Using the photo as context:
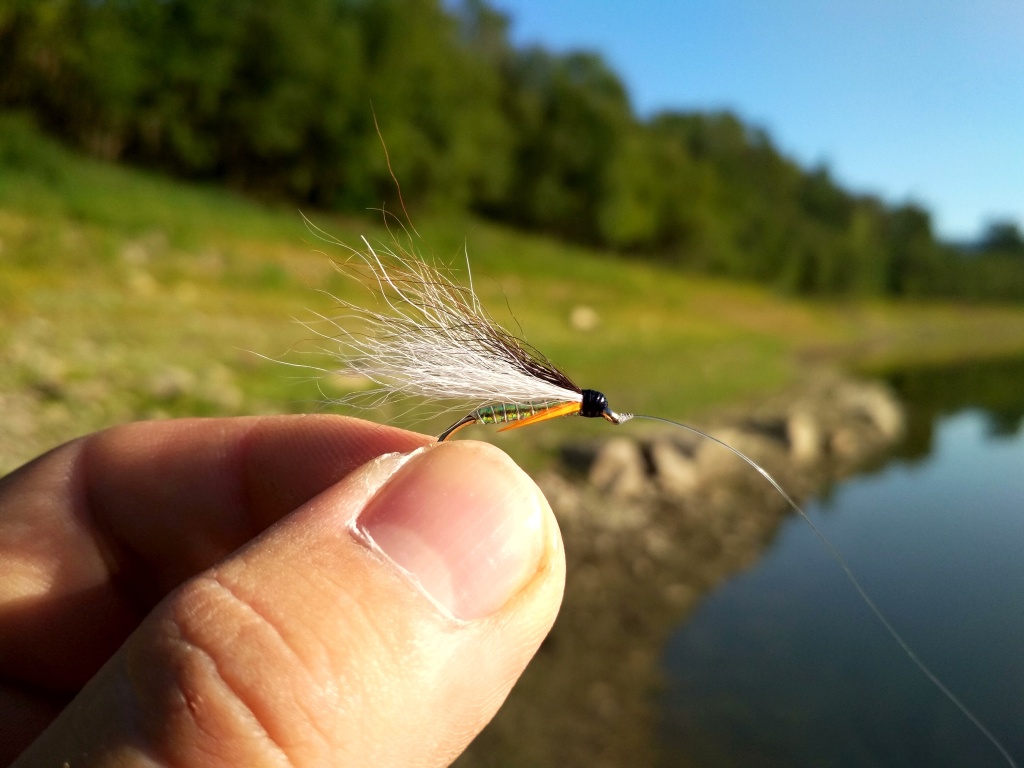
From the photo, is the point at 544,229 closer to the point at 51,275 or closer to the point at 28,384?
the point at 51,275

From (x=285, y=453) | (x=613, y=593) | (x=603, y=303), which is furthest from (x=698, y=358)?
(x=285, y=453)

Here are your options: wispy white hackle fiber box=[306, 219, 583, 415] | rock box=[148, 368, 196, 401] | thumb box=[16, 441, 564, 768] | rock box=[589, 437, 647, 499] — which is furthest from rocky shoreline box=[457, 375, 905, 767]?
rock box=[148, 368, 196, 401]

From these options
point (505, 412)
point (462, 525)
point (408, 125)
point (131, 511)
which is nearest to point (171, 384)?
point (131, 511)

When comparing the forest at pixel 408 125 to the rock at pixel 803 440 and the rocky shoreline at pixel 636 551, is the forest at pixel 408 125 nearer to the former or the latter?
the rocky shoreline at pixel 636 551

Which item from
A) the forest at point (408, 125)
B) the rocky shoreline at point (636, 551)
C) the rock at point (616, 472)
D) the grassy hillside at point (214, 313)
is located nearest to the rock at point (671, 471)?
the rocky shoreline at point (636, 551)

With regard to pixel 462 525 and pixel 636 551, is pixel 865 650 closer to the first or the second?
pixel 636 551

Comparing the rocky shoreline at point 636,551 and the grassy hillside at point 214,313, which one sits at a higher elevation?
the grassy hillside at point 214,313

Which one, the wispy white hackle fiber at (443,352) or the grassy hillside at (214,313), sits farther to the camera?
the grassy hillside at (214,313)
